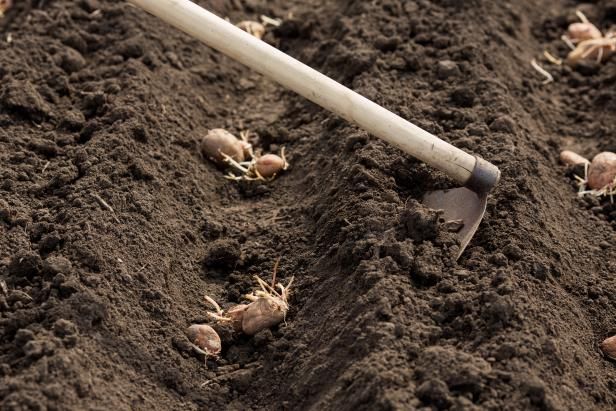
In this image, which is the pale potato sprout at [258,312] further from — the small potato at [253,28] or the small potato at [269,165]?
the small potato at [253,28]

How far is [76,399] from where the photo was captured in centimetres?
270

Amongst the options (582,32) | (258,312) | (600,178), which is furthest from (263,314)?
(582,32)

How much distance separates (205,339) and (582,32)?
2711mm

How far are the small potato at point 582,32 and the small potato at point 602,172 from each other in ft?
3.52

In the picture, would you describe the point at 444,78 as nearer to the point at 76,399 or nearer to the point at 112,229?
the point at 112,229

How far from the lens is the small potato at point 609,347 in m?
3.14

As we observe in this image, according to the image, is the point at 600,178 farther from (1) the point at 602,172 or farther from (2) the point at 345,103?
(2) the point at 345,103

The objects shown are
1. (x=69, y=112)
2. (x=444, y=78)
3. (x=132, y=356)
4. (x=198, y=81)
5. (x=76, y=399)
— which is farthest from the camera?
(x=198, y=81)

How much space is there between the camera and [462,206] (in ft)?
11.0

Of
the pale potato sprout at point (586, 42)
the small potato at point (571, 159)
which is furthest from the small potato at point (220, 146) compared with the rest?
the pale potato sprout at point (586, 42)

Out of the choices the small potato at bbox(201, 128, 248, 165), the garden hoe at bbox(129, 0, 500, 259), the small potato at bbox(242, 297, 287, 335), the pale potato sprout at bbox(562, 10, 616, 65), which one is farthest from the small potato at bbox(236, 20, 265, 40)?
the small potato at bbox(242, 297, 287, 335)

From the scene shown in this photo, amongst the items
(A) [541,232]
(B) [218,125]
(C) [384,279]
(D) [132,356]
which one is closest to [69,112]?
(B) [218,125]

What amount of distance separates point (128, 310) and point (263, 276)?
1.79ft

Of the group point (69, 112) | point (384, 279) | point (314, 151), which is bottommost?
point (69, 112)
